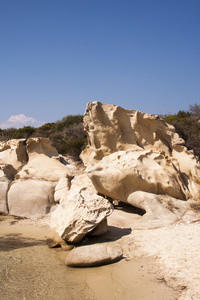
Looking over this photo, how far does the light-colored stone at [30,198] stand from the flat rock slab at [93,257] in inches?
145

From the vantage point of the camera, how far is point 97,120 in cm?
885

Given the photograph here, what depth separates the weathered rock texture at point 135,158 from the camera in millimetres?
7418

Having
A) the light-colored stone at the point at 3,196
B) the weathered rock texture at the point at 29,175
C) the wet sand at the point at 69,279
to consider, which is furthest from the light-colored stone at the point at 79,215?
the light-colored stone at the point at 3,196

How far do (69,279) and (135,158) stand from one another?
401cm

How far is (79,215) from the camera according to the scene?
5.77m

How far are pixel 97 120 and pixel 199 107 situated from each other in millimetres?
19060

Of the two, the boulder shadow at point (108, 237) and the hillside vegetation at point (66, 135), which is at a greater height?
the hillside vegetation at point (66, 135)

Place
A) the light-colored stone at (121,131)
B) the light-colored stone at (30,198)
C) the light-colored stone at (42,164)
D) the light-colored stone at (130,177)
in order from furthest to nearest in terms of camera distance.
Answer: the light-colored stone at (42,164), the light-colored stone at (121,131), the light-colored stone at (30,198), the light-colored stone at (130,177)

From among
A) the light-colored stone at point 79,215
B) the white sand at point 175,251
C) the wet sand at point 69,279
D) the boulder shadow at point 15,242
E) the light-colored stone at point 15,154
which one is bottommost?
the wet sand at point 69,279

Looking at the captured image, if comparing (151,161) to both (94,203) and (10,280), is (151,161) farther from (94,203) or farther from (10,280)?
(10,280)

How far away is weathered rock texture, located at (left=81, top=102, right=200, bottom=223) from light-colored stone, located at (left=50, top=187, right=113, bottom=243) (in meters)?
1.37

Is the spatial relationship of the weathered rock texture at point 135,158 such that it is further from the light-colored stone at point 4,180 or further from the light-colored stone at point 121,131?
the light-colored stone at point 4,180

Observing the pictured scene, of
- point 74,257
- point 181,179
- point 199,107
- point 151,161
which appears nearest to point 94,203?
point 74,257

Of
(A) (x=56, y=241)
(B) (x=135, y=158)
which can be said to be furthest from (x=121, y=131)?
(A) (x=56, y=241)
